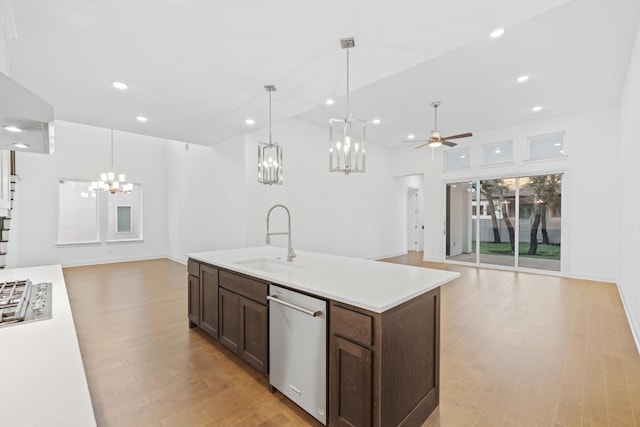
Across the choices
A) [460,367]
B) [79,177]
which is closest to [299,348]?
[460,367]

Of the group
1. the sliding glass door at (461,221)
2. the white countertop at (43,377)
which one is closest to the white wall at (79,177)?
the white countertop at (43,377)

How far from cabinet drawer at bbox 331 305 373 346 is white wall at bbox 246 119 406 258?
4029 millimetres

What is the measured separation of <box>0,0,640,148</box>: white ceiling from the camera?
7.06 ft

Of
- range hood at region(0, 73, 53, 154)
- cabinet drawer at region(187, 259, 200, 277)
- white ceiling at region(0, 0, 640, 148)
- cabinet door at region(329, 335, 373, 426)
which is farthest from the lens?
cabinet drawer at region(187, 259, 200, 277)

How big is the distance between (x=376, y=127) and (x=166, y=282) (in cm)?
558

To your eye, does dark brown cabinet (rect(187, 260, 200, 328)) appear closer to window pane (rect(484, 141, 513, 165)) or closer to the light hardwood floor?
the light hardwood floor

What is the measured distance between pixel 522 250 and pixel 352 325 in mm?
6732

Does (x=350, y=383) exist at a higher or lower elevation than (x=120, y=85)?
lower

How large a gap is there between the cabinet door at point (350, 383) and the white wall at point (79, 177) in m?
8.28

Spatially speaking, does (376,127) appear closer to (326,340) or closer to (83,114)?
(83,114)

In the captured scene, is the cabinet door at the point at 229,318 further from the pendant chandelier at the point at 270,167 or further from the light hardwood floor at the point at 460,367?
the pendant chandelier at the point at 270,167

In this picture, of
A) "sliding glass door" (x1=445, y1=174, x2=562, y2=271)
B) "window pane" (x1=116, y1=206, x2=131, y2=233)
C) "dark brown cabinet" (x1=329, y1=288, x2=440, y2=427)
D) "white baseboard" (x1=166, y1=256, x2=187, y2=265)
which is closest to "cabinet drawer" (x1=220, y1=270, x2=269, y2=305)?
"dark brown cabinet" (x1=329, y1=288, x2=440, y2=427)

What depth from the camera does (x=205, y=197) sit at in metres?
6.85

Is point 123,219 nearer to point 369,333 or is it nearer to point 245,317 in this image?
point 245,317
